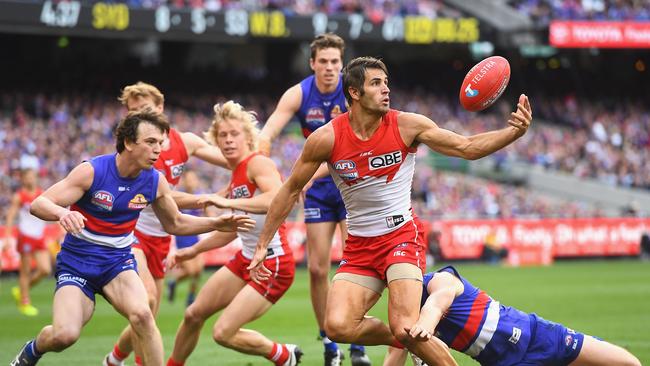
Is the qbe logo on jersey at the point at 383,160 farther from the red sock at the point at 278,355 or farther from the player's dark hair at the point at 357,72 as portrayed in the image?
the red sock at the point at 278,355

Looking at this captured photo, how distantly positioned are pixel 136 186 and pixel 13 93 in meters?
28.0

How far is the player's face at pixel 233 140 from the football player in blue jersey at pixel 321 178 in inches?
19.7

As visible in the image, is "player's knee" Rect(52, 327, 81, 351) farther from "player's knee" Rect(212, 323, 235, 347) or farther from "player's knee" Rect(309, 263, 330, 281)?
"player's knee" Rect(309, 263, 330, 281)

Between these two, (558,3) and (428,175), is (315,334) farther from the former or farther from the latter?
(558,3)

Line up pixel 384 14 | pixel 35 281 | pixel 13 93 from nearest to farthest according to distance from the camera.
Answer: pixel 35 281 < pixel 13 93 < pixel 384 14

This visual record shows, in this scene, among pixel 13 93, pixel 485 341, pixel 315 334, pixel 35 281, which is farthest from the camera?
pixel 13 93

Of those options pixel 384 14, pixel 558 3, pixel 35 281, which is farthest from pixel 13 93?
pixel 558 3

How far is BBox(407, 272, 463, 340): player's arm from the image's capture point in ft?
24.1

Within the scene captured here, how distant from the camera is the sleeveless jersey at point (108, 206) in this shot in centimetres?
880

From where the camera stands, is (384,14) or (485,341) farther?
(384,14)

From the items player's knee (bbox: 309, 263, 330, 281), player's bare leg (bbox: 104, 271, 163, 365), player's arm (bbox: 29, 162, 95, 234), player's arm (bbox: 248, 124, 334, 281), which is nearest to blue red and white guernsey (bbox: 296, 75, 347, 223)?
player's knee (bbox: 309, 263, 330, 281)

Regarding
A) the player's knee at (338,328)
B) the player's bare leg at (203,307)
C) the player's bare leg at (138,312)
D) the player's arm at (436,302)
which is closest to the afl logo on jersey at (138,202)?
the player's bare leg at (138,312)

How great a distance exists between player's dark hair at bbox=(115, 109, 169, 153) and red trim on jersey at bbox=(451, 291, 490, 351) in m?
3.08

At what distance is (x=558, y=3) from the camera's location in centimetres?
4188
